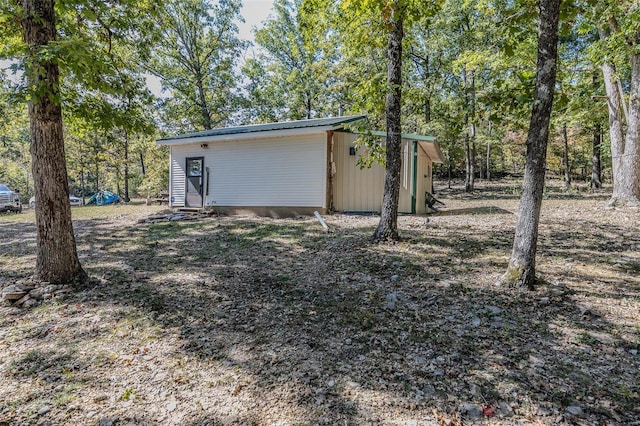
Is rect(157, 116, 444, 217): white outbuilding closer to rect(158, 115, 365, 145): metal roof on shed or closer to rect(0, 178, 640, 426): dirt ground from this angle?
rect(158, 115, 365, 145): metal roof on shed

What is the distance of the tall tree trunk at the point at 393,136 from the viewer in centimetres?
558

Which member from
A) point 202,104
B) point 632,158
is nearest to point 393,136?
point 632,158

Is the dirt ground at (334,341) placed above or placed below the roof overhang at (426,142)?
below

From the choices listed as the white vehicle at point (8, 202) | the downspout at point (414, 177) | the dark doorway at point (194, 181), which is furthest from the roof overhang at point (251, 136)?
the white vehicle at point (8, 202)

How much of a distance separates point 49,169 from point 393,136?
4.85 metres

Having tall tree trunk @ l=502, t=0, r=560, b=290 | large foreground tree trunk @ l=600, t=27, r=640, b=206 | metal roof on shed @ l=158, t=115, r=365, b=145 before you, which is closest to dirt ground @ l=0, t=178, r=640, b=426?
tall tree trunk @ l=502, t=0, r=560, b=290

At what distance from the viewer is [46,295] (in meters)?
3.81

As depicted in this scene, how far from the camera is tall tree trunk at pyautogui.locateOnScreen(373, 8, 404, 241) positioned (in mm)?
5582

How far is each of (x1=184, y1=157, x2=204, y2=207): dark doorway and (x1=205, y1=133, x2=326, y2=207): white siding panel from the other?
1.42ft

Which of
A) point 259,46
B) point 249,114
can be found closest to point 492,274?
point 249,114

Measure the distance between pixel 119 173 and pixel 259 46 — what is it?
13.5m

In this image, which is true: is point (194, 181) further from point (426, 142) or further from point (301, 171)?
point (426, 142)

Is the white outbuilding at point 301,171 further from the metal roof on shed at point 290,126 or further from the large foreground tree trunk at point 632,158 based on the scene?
the large foreground tree trunk at point 632,158

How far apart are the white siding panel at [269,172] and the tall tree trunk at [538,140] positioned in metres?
6.39
